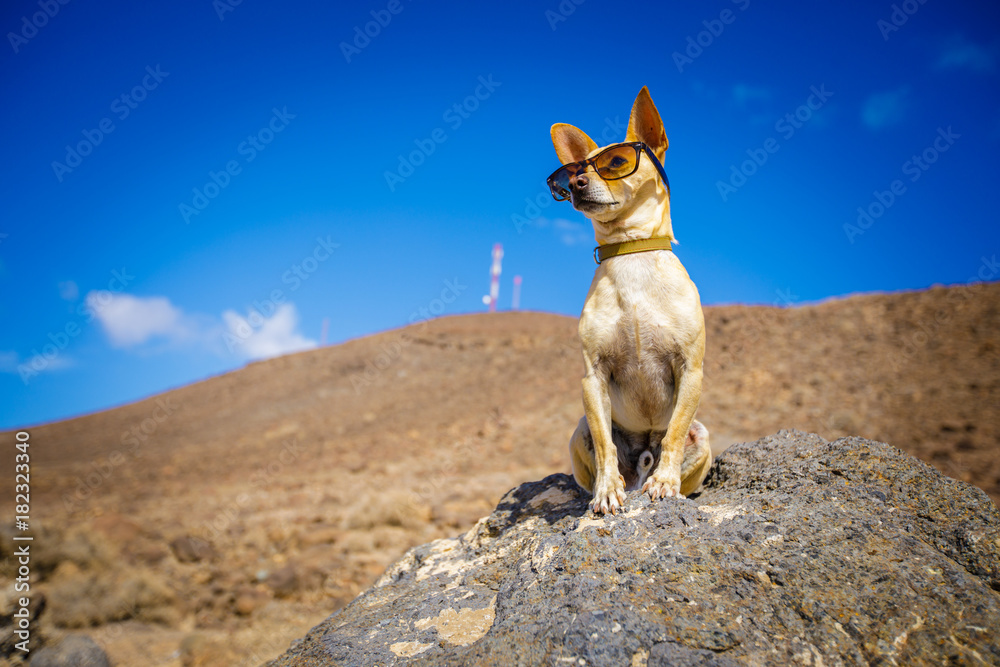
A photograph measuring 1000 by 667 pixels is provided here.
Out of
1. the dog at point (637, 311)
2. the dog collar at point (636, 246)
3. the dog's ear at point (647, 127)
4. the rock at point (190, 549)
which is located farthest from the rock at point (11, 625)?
the dog's ear at point (647, 127)

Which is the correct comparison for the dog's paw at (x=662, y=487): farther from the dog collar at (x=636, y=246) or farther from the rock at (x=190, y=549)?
the rock at (x=190, y=549)

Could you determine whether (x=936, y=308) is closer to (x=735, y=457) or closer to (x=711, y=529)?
(x=735, y=457)

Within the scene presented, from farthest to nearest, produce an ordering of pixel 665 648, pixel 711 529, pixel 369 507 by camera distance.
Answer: pixel 369 507, pixel 711 529, pixel 665 648

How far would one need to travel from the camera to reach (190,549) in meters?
11.9

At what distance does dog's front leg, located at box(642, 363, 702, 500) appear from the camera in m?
3.12

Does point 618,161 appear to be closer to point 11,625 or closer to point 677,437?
point 677,437

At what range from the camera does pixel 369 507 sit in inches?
572

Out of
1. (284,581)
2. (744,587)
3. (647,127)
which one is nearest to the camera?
(744,587)

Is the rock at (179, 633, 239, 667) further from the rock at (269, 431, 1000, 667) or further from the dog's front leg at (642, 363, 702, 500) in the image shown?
the dog's front leg at (642, 363, 702, 500)

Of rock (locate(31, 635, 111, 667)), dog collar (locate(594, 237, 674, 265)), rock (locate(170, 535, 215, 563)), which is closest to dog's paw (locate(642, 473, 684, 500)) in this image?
dog collar (locate(594, 237, 674, 265))

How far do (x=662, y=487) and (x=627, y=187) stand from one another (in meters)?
1.82

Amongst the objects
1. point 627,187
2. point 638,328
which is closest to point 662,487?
point 638,328

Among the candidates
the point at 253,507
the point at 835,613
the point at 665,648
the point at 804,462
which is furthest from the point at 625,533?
the point at 253,507

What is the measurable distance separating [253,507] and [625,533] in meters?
17.0
